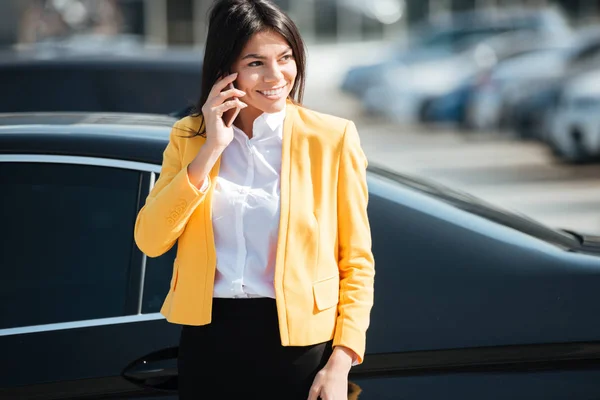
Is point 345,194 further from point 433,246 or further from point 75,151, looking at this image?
point 75,151

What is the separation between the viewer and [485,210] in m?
2.92

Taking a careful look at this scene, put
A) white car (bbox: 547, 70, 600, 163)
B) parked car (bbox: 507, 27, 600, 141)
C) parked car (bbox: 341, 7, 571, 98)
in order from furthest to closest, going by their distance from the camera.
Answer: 1. parked car (bbox: 341, 7, 571, 98)
2. parked car (bbox: 507, 27, 600, 141)
3. white car (bbox: 547, 70, 600, 163)

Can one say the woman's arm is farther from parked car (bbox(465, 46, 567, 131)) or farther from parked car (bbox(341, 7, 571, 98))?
parked car (bbox(341, 7, 571, 98))

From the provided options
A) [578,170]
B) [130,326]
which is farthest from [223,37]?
[578,170]

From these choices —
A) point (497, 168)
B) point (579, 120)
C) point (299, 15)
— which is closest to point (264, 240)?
point (579, 120)

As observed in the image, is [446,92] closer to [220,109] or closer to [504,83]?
[504,83]

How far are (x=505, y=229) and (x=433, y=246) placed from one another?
29 cm

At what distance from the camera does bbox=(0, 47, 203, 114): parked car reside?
5.80 meters

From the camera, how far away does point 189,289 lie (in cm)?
207

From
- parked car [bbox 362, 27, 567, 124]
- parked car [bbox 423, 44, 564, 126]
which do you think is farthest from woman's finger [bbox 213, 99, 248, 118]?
parked car [bbox 362, 27, 567, 124]

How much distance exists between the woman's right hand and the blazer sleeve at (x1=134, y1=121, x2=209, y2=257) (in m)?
0.10

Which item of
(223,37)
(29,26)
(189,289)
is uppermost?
(29,26)

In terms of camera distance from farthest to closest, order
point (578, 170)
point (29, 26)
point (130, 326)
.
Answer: point (29, 26), point (578, 170), point (130, 326)

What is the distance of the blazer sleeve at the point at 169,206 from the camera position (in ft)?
6.64
